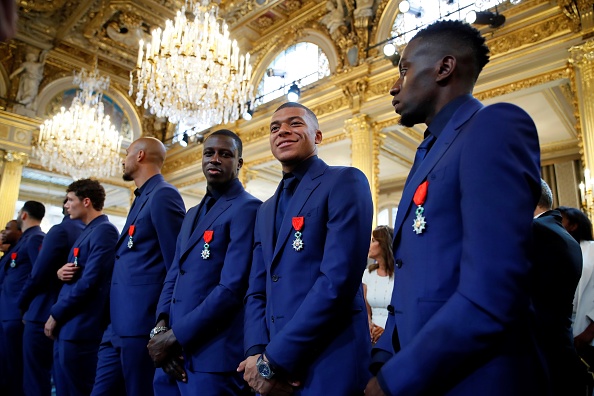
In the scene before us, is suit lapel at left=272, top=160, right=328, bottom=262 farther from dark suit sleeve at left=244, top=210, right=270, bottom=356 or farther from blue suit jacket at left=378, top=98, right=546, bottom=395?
blue suit jacket at left=378, top=98, right=546, bottom=395

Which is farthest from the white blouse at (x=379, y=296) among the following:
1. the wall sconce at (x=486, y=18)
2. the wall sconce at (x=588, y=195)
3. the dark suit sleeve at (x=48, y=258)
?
the wall sconce at (x=486, y=18)

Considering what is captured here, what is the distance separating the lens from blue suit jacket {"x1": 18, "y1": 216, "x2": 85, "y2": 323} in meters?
3.39

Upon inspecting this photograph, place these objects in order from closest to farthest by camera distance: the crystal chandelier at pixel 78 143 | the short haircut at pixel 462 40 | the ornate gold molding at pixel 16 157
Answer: the short haircut at pixel 462 40, the crystal chandelier at pixel 78 143, the ornate gold molding at pixel 16 157

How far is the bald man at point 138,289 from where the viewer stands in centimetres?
230

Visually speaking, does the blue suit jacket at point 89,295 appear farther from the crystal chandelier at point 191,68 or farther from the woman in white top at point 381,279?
the crystal chandelier at point 191,68

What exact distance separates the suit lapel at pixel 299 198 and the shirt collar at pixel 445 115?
1.97ft

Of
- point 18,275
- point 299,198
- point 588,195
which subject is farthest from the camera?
point 588,195

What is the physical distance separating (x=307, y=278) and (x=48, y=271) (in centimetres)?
276

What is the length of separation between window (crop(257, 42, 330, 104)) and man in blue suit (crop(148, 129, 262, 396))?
6.94 m

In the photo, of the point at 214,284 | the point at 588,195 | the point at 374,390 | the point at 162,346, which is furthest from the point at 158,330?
the point at 588,195

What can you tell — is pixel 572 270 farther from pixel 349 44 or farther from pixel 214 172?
pixel 349 44

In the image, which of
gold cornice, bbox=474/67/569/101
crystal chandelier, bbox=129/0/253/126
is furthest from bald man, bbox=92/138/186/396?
gold cornice, bbox=474/67/569/101

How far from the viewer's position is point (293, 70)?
31.6 ft

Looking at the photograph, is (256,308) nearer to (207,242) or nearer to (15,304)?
(207,242)
